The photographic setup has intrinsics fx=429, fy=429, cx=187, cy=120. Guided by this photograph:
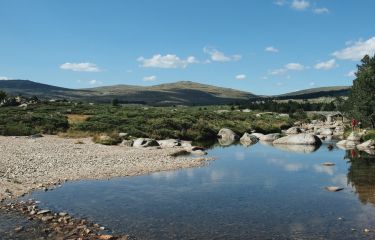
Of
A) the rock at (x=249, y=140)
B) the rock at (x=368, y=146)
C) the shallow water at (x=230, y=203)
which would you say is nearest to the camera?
the shallow water at (x=230, y=203)

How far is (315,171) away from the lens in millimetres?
32969

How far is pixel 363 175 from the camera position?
1211 inches

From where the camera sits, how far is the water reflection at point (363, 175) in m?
23.8

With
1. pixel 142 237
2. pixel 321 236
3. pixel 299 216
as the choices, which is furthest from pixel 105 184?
pixel 321 236

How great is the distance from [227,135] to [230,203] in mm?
A: 46768

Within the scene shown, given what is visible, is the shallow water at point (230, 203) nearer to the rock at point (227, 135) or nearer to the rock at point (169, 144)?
the rock at point (169, 144)

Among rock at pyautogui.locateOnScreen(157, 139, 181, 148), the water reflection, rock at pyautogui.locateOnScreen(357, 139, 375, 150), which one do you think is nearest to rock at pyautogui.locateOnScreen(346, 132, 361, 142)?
rock at pyautogui.locateOnScreen(357, 139, 375, 150)

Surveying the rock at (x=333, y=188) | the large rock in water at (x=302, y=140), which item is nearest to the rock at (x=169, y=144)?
the large rock in water at (x=302, y=140)

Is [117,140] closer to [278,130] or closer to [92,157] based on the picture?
[92,157]

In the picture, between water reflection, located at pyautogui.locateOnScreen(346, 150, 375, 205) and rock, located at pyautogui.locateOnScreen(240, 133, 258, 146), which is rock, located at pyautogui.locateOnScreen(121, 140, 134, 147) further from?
water reflection, located at pyautogui.locateOnScreen(346, 150, 375, 205)

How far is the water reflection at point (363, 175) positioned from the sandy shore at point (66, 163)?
1220 cm

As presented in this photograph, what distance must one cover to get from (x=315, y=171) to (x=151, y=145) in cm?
2070

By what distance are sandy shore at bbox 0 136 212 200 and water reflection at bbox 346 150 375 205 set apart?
12.2 m

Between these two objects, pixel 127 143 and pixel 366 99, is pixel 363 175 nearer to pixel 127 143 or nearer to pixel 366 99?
pixel 127 143
